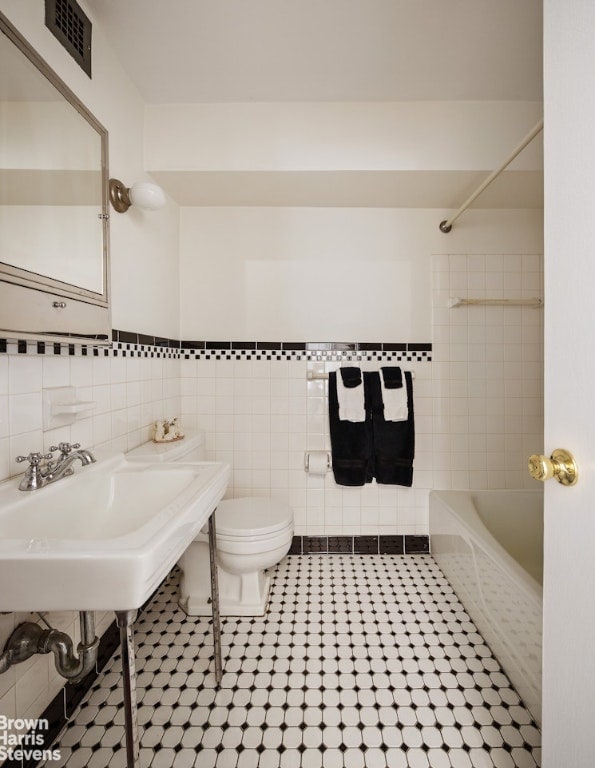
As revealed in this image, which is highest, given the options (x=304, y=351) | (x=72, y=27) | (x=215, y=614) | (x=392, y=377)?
(x=72, y=27)

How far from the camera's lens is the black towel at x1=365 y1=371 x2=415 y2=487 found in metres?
2.08

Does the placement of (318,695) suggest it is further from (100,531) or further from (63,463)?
(63,463)

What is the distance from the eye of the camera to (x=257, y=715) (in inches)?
44.7

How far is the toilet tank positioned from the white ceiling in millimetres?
1611

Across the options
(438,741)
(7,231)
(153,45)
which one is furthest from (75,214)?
(438,741)

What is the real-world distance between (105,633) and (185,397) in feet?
3.89

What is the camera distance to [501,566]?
133cm

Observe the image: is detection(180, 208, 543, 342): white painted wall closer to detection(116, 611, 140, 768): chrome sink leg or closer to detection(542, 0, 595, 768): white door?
detection(542, 0, 595, 768): white door

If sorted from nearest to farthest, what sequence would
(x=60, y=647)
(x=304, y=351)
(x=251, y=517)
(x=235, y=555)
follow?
1. (x=60, y=647)
2. (x=235, y=555)
3. (x=251, y=517)
4. (x=304, y=351)

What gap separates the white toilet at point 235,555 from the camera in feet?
5.03

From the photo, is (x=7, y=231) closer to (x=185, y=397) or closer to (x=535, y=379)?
(x=185, y=397)

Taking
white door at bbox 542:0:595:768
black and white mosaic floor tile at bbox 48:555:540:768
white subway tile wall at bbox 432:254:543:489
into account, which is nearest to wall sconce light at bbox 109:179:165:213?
white door at bbox 542:0:595:768

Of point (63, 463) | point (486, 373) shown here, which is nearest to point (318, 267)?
point (486, 373)

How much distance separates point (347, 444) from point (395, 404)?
353mm
